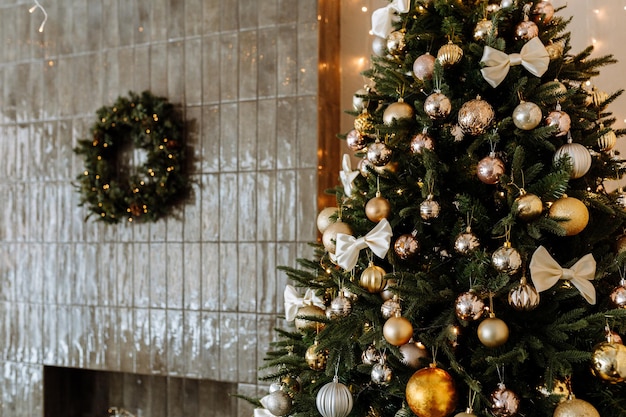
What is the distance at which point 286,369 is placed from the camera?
1.77 m

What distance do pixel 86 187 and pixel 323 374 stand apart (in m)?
1.94

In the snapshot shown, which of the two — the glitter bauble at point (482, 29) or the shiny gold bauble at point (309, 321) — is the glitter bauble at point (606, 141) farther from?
the shiny gold bauble at point (309, 321)

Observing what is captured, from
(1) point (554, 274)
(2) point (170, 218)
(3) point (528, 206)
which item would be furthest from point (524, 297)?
(2) point (170, 218)

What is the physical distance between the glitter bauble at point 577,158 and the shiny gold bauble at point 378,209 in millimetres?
407

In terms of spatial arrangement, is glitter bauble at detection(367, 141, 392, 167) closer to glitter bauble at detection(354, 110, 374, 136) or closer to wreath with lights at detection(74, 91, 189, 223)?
glitter bauble at detection(354, 110, 374, 136)

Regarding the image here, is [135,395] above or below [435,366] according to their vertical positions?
below

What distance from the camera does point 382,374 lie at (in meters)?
1.50

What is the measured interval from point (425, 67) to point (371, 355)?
70cm

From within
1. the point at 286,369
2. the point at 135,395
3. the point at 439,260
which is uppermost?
the point at 439,260

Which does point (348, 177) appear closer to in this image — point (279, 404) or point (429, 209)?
point (429, 209)

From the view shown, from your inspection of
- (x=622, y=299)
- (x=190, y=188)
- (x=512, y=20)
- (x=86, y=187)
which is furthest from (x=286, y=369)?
(x=86, y=187)

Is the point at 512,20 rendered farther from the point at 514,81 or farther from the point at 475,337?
the point at 475,337

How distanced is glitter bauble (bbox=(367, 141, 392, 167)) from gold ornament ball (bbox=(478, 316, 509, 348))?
47 centimetres

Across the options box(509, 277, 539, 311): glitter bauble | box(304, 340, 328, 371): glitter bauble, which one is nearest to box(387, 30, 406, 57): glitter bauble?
box(509, 277, 539, 311): glitter bauble
